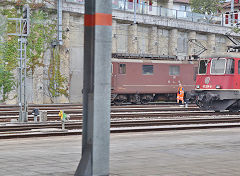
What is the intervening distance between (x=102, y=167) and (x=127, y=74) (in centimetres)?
2751

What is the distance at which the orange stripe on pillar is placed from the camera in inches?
320

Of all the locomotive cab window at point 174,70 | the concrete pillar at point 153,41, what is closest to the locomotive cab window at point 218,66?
the locomotive cab window at point 174,70

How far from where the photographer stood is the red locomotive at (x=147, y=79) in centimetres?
3541

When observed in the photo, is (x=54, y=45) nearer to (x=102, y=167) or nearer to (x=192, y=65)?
(x=192, y=65)

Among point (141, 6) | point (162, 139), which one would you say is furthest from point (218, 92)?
point (141, 6)

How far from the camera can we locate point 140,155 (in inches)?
445

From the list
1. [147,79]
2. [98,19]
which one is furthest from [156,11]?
[98,19]

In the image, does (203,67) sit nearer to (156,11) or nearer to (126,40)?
(126,40)

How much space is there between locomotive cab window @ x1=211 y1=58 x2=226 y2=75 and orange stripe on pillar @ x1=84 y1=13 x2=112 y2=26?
1941 cm

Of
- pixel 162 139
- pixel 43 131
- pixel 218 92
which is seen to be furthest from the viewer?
pixel 218 92

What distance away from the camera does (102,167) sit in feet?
27.2

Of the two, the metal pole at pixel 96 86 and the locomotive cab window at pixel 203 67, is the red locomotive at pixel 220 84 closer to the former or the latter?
the locomotive cab window at pixel 203 67

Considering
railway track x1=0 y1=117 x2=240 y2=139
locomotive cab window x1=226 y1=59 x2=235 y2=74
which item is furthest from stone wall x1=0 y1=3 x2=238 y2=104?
railway track x1=0 y1=117 x2=240 y2=139

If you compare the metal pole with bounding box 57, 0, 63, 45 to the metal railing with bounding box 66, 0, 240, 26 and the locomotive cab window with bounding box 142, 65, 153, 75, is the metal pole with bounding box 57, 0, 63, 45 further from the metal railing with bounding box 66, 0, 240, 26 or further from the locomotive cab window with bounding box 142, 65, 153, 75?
the locomotive cab window with bounding box 142, 65, 153, 75
